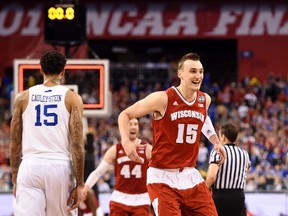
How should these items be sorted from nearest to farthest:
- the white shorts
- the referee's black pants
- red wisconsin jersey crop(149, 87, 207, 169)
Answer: the white shorts < red wisconsin jersey crop(149, 87, 207, 169) < the referee's black pants

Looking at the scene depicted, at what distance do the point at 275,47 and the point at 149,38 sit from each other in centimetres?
→ 539

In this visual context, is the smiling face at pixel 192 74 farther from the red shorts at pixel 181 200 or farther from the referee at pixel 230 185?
the referee at pixel 230 185

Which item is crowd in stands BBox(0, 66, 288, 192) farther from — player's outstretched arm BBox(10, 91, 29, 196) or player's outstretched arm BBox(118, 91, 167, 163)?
player's outstretched arm BBox(10, 91, 29, 196)

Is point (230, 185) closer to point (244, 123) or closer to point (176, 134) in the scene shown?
point (176, 134)

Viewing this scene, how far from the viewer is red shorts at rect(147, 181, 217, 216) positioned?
25.5ft

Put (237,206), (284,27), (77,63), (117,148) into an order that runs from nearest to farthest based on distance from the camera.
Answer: (237,206) → (117,148) → (77,63) → (284,27)

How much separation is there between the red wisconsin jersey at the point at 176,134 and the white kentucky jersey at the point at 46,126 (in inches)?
44.7

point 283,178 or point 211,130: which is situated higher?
point 211,130

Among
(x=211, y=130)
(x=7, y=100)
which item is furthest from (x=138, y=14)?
(x=211, y=130)

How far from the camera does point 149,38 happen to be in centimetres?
3419

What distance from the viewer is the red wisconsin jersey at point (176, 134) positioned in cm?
792

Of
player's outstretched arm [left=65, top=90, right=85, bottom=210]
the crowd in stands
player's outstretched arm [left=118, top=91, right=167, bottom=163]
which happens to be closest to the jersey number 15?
player's outstretched arm [left=65, top=90, right=85, bottom=210]

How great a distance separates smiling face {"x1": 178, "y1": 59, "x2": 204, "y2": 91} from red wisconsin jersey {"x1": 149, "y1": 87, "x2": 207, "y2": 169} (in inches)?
6.0

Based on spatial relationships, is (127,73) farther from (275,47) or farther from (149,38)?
(275,47)
